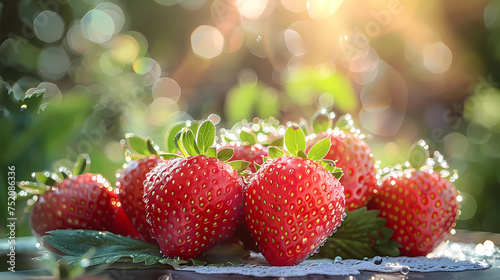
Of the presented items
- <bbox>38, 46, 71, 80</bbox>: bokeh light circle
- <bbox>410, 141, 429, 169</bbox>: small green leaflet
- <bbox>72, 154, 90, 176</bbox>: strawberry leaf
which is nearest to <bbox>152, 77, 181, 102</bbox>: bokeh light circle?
<bbox>38, 46, 71, 80</bbox>: bokeh light circle

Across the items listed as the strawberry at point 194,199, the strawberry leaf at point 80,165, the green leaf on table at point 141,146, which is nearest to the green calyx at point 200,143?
the strawberry at point 194,199

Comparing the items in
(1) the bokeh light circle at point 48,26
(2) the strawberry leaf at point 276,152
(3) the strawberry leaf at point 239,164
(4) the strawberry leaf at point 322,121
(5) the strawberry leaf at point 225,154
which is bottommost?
(3) the strawberry leaf at point 239,164

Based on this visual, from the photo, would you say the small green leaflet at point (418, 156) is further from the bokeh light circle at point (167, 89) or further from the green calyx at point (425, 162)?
the bokeh light circle at point (167, 89)

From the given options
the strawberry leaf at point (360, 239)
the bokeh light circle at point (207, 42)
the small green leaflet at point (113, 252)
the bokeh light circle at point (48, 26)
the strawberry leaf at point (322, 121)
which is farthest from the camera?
the bokeh light circle at point (207, 42)

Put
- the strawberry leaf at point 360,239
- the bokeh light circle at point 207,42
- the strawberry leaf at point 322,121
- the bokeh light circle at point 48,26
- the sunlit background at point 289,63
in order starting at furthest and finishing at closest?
the bokeh light circle at point 207,42 → the bokeh light circle at point 48,26 → the sunlit background at point 289,63 → the strawberry leaf at point 322,121 → the strawberry leaf at point 360,239

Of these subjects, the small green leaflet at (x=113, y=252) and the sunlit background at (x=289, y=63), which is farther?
the sunlit background at (x=289, y=63)

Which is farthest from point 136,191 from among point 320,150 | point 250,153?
point 320,150
